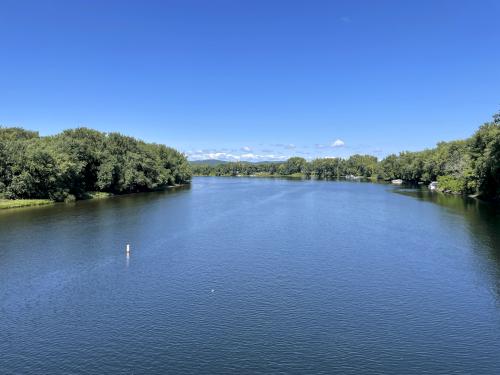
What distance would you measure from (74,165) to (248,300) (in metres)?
65.5

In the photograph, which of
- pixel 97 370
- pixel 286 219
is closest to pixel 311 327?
pixel 97 370

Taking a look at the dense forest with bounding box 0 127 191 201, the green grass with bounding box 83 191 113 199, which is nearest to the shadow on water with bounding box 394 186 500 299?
the dense forest with bounding box 0 127 191 201

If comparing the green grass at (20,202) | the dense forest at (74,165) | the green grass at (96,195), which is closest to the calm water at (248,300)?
the green grass at (20,202)

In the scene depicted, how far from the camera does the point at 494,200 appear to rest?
81.2 m

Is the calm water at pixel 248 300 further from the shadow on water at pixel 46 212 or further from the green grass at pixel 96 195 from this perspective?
the green grass at pixel 96 195

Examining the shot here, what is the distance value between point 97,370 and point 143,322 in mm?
4757

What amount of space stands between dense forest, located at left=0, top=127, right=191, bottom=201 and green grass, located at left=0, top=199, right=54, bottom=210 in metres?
1.95

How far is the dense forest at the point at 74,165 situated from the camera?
232 feet

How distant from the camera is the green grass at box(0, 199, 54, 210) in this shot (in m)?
65.2

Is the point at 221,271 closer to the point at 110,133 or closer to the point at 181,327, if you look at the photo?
the point at 181,327

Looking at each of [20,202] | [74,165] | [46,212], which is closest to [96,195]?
[74,165]

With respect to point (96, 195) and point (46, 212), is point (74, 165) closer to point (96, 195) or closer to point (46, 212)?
point (96, 195)

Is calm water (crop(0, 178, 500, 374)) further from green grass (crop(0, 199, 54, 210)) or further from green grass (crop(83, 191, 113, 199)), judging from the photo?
green grass (crop(83, 191, 113, 199))

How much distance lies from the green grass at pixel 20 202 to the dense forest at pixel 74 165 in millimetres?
1955
